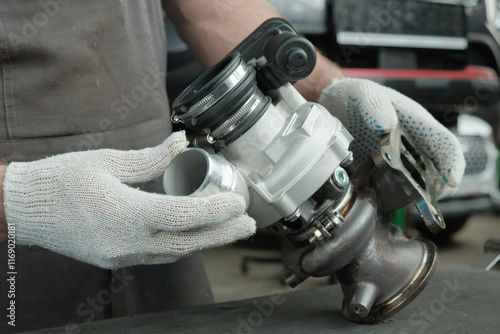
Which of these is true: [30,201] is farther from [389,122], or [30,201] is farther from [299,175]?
[389,122]

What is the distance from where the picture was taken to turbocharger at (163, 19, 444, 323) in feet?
2.53

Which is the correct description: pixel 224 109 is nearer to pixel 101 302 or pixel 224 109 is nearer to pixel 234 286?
pixel 101 302

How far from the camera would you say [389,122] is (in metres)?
0.91

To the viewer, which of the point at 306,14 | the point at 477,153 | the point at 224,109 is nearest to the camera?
the point at 224,109

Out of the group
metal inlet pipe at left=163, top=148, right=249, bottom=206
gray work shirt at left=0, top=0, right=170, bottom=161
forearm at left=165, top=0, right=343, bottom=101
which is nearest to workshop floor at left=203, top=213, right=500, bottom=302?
forearm at left=165, top=0, right=343, bottom=101

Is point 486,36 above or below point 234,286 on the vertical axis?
above

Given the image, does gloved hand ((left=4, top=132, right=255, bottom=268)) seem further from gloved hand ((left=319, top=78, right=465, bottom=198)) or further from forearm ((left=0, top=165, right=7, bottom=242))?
gloved hand ((left=319, top=78, right=465, bottom=198))

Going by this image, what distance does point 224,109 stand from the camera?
0.78m

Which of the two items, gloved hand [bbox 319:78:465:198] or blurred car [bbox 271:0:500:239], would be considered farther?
blurred car [bbox 271:0:500:239]

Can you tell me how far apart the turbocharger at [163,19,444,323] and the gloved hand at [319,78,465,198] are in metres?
0.04

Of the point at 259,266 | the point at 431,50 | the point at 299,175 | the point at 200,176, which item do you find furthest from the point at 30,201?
the point at 259,266

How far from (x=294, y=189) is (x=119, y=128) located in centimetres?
37

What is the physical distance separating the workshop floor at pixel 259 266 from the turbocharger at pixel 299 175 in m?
1.62

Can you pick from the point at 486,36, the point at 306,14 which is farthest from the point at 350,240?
the point at 486,36
